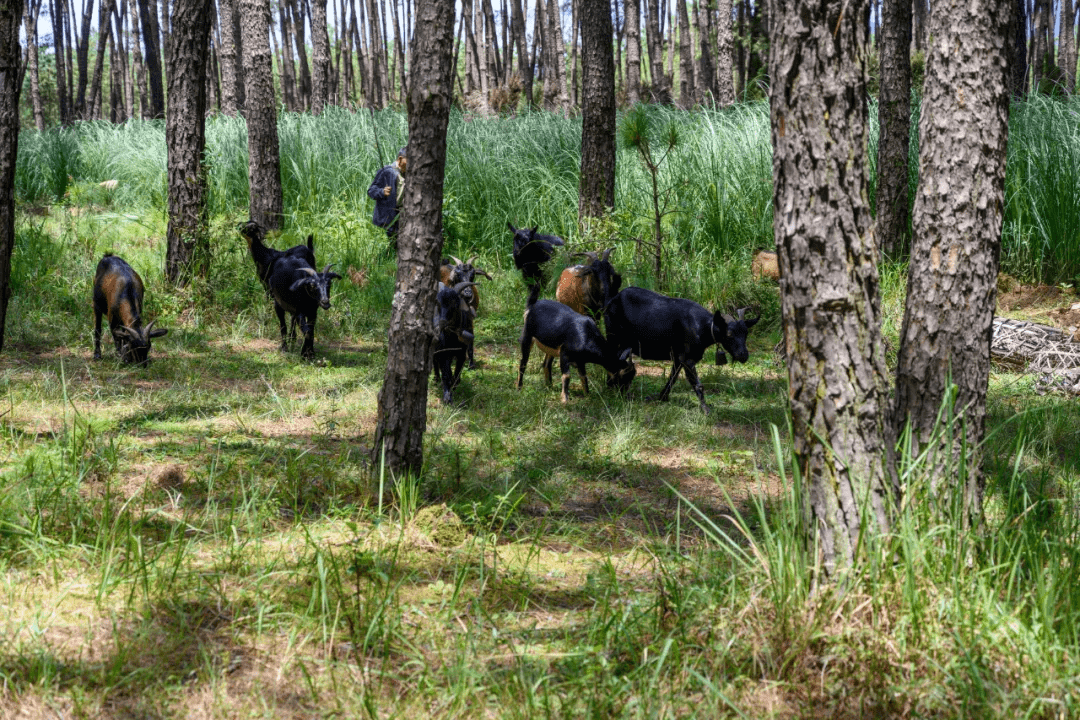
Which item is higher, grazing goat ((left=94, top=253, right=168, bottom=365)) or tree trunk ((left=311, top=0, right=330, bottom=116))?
tree trunk ((left=311, top=0, right=330, bottom=116))

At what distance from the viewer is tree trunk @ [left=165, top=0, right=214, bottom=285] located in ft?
31.7

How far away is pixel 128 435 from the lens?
5.79m

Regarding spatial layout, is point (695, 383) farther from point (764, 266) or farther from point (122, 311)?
point (122, 311)

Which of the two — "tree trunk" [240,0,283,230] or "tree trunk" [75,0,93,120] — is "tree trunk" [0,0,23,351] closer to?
"tree trunk" [240,0,283,230]

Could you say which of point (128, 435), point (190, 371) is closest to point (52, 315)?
point (190, 371)

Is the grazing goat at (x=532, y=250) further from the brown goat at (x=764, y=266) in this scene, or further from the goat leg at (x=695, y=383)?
the goat leg at (x=695, y=383)

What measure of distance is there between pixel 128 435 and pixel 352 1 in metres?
35.9

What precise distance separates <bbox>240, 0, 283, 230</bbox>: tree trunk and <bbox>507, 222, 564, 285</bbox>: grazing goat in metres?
3.80

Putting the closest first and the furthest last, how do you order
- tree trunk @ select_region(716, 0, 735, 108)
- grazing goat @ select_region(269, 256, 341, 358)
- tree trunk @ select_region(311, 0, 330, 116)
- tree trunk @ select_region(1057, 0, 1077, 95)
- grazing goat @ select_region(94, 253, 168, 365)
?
grazing goat @ select_region(94, 253, 168, 365), grazing goat @ select_region(269, 256, 341, 358), tree trunk @ select_region(716, 0, 735, 108), tree trunk @ select_region(311, 0, 330, 116), tree trunk @ select_region(1057, 0, 1077, 95)

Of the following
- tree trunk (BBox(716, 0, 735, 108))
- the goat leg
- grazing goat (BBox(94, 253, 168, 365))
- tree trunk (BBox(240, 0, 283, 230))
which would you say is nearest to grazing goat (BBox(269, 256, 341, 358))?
grazing goat (BBox(94, 253, 168, 365))

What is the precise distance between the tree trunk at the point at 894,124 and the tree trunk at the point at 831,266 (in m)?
7.72

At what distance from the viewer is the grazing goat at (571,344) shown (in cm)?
745

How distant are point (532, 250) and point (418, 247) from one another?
6.91 m

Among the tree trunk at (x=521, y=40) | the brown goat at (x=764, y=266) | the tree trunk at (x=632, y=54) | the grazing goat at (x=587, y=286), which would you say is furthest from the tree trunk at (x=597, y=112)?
the tree trunk at (x=521, y=40)
